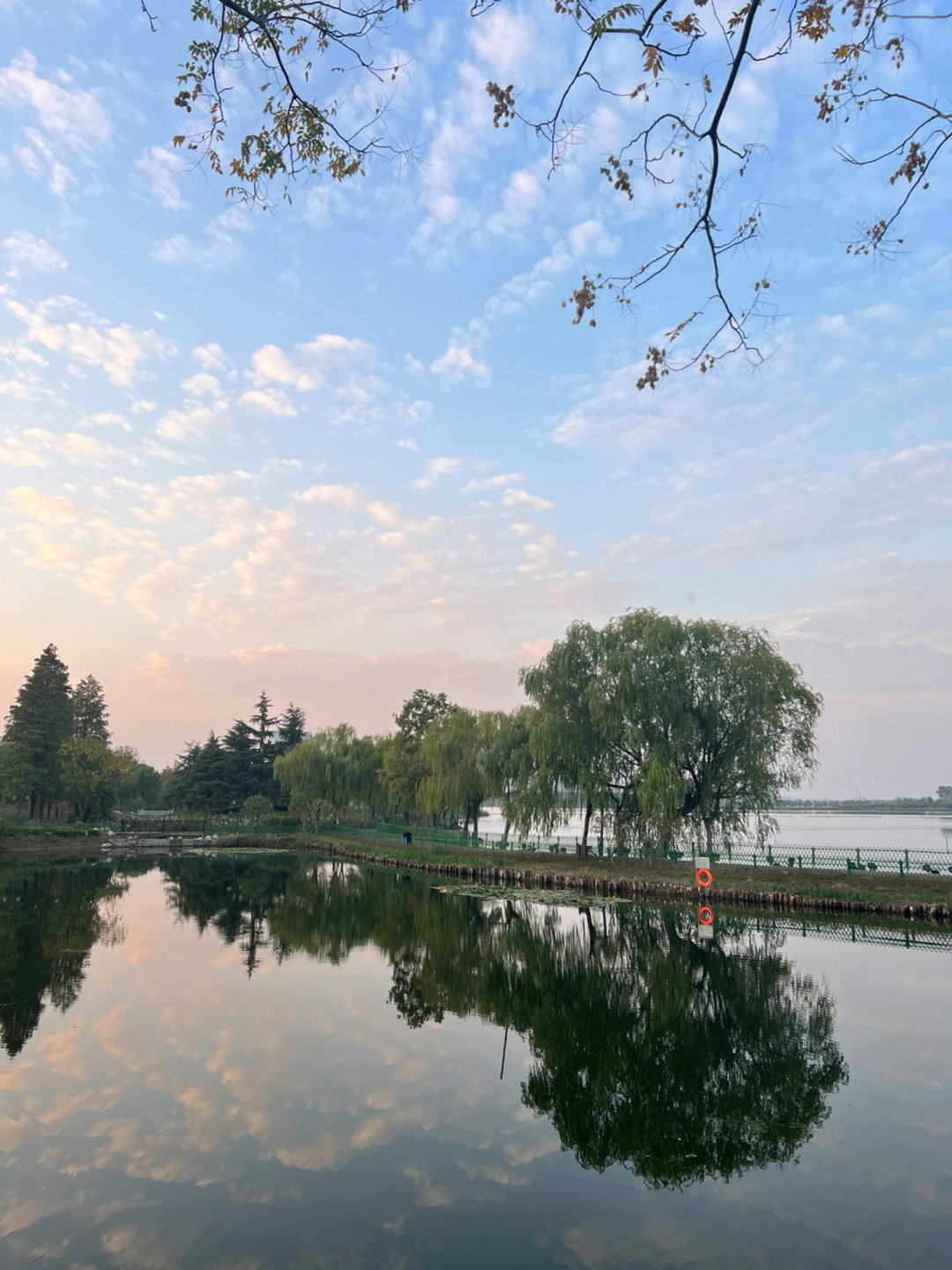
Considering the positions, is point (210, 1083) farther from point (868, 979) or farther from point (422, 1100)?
point (868, 979)

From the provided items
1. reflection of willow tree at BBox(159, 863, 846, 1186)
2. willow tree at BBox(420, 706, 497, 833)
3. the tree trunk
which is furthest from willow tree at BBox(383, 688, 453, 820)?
reflection of willow tree at BBox(159, 863, 846, 1186)

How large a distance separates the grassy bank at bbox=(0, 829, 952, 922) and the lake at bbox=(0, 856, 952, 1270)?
6.53 metres

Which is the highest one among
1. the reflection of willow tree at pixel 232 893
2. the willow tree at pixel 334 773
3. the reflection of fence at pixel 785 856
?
the willow tree at pixel 334 773

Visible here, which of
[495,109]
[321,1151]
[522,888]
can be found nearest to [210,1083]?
[321,1151]

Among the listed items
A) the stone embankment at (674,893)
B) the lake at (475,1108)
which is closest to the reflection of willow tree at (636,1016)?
the lake at (475,1108)

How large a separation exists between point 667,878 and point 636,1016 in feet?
56.3

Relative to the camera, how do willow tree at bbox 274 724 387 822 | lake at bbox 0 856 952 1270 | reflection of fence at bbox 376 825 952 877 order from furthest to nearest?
1. willow tree at bbox 274 724 387 822
2. reflection of fence at bbox 376 825 952 877
3. lake at bbox 0 856 952 1270

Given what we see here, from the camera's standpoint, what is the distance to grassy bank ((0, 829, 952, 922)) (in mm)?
23703

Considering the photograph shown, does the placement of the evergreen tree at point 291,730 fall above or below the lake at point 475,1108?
above

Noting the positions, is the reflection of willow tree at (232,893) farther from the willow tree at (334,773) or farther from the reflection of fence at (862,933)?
the reflection of fence at (862,933)

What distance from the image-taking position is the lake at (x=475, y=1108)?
6.25 metres

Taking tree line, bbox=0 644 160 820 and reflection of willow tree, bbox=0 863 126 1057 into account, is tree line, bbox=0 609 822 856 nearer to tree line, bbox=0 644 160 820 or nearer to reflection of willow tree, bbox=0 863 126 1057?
reflection of willow tree, bbox=0 863 126 1057

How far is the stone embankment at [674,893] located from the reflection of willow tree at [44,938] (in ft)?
52.4

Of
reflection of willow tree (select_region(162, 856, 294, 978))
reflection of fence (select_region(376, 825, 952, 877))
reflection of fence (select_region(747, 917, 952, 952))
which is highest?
reflection of fence (select_region(376, 825, 952, 877))
